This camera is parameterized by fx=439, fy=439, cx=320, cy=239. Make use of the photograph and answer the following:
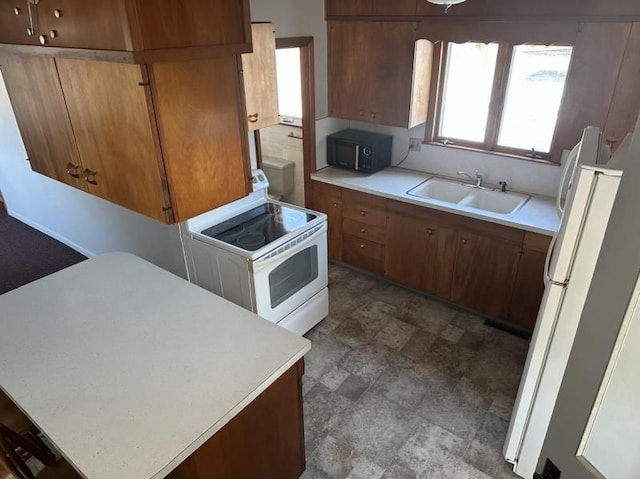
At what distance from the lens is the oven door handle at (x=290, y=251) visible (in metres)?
2.46

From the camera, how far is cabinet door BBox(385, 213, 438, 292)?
Result: 3283 millimetres

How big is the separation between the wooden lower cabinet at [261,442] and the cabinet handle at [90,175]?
1163 millimetres

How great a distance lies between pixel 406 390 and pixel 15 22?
8.73 feet

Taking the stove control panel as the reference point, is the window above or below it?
above

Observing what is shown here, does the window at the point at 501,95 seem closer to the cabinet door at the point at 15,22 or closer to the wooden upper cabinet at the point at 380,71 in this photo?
the wooden upper cabinet at the point at 380,71

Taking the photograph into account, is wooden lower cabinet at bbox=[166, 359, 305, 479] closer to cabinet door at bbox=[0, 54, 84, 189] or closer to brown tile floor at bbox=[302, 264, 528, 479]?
brown tile floor at bbox=[302, 264, 528, 479]

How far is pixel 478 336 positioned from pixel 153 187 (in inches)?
96.6

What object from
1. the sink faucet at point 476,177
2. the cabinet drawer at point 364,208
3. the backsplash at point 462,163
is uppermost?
the backsplash at point 462,163

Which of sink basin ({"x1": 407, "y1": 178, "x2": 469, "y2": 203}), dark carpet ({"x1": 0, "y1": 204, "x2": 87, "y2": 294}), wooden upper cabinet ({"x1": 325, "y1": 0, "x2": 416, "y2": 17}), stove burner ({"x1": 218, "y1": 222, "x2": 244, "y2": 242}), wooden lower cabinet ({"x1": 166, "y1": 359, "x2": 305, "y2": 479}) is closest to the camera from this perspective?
wooden lower cabinet ({"x1": 166, "y1": 359, "x2": 305, "y2": 479})

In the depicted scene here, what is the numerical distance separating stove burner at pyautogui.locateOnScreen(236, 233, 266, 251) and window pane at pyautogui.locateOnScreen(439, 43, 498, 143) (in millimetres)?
1855

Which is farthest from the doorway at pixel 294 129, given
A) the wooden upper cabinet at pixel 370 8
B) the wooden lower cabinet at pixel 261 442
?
the wooden lower cabinet at pixel 261 442

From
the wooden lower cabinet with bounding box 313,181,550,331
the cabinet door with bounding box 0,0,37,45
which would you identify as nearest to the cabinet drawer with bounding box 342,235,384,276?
the wooden lower cabinet with bounding box 313,181,550,331

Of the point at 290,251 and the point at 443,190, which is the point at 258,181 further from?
the point at 443,190

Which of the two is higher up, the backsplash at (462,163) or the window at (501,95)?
the window at (501,95)
